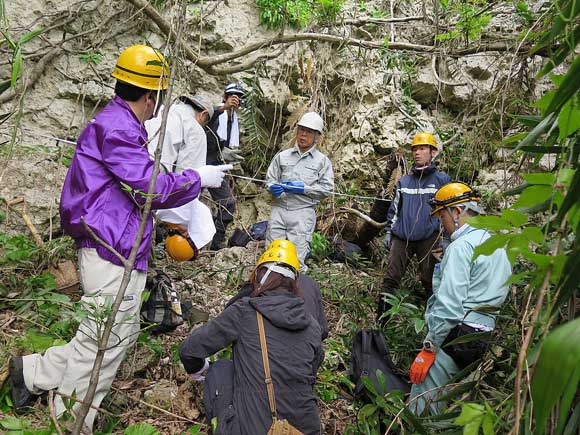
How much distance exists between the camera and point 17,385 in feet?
9.30

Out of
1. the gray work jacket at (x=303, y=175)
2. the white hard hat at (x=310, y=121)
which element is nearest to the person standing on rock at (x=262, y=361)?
the gray work jacket at (x=303, y=175)

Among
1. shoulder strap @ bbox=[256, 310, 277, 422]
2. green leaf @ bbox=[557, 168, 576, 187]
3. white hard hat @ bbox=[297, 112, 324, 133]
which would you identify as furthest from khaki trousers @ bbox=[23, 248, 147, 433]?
white hard hat @ bbox=[297, 112, 324, 133]

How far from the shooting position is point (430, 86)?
7922 millimetres

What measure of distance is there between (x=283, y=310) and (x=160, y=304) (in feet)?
4.31

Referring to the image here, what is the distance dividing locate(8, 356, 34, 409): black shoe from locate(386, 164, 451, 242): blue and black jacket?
3.65 m

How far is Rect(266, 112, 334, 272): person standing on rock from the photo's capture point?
5184 millimetres

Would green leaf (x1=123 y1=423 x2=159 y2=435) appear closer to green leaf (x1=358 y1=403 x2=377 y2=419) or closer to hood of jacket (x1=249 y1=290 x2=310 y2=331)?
hood of jacket (x1=249 y1=290 x2=310 y2=331)

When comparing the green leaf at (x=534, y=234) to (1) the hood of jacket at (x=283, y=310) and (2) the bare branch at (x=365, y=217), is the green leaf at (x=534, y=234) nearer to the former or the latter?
(1) the hood of jacket at (x=283, y=310)

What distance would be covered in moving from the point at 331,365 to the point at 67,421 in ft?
7.43

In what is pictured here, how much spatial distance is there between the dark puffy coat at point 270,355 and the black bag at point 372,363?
0.90m

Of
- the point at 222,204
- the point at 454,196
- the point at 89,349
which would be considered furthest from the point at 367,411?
the point at 222,204

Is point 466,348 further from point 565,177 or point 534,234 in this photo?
point 565,177

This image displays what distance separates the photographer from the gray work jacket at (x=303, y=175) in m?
5.23

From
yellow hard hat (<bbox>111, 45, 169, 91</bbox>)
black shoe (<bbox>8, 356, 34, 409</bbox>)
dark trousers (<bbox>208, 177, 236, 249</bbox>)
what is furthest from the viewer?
dark trousers (<bbox>208, 177, 236, 249</bbox>)
